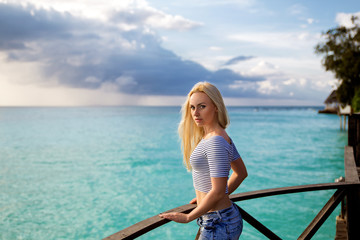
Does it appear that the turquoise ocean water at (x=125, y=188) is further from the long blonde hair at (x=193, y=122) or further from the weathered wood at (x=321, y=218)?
the long blonde hair at (x=193, y=122)

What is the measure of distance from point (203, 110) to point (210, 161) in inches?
15.9

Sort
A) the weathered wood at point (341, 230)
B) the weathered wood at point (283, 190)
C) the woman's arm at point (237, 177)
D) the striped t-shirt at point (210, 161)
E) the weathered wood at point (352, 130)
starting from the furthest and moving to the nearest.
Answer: the weathered wood at point (352, 130)
the weathered wood at point (341, 230)
the weathered wood at point (283, 190)
the woman's arm at point (237, 177)
the striped t-shirt at point (210, 161)

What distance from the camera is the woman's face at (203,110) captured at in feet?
7.39

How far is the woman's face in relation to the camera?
2252 millimetres

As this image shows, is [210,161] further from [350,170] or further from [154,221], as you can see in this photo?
[350,170]

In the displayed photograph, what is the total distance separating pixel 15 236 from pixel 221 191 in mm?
11873

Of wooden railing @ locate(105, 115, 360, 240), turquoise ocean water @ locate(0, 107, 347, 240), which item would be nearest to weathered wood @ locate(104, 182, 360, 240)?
wooden railing @ locate(105, 115, 360, 240)

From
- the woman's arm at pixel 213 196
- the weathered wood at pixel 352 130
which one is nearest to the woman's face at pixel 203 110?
the woman's arm at pixel 213 196

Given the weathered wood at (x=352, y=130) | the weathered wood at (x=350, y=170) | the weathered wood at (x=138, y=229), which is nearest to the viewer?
the weathered wood at (x=138, y=229)

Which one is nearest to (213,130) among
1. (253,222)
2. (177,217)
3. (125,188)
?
(177,217)

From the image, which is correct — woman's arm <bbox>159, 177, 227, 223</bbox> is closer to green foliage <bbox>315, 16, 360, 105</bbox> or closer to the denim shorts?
the denim shorts

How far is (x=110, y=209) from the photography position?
1441cm

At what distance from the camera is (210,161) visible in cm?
204

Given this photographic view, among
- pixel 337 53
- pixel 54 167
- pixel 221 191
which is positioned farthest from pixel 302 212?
pixel 337 53
